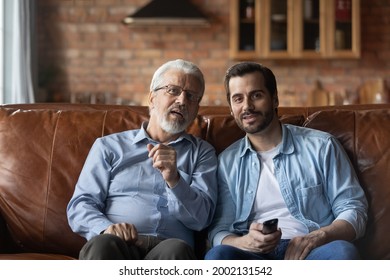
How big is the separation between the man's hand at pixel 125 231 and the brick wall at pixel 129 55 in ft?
11.4

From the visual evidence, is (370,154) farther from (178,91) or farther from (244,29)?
(244,29)

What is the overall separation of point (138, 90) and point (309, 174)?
11.5 ft

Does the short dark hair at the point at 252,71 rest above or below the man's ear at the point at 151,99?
above

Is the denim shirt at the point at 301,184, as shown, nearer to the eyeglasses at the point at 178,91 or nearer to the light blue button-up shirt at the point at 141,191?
the light blue button-up shirt at the point at 141,191

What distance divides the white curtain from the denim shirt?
2.90 m

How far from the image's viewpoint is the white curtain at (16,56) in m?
4.68

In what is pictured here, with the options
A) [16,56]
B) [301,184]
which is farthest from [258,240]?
[16,56]

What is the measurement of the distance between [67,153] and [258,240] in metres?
0.81

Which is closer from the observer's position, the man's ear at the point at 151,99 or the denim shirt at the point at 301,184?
the denim shirt at the point at 301,184

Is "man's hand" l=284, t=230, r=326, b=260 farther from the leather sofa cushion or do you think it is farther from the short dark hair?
the short dark hair

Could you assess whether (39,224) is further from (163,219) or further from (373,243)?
(373,243)

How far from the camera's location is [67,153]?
229 cm

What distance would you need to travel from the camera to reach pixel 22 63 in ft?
15.5

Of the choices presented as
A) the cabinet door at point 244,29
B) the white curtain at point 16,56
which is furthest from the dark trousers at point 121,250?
the cabinet door at point 244,29
